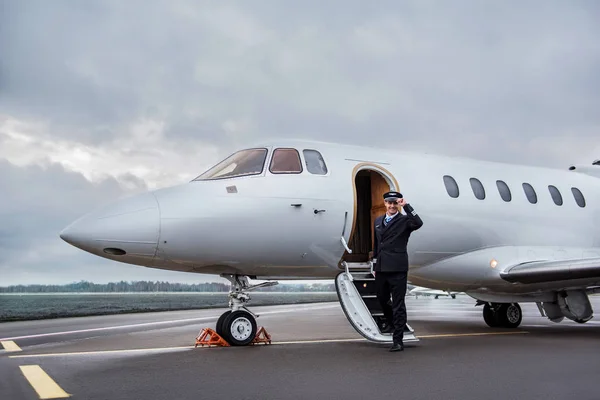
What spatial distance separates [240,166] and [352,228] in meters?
2.24

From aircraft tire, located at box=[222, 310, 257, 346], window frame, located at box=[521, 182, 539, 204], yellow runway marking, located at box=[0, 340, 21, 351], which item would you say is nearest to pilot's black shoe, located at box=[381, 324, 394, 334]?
aircraft tire, located at box=[222, 310, 257, 346]

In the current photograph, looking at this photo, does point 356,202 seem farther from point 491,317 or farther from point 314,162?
point 491,317

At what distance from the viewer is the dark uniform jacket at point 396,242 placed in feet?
28.9

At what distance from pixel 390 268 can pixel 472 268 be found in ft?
11.7

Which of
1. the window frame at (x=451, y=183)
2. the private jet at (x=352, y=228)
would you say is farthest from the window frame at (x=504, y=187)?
Answer: the window frame at (x=451, y=183)

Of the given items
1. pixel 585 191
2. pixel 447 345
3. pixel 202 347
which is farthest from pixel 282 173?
pixel 585 191

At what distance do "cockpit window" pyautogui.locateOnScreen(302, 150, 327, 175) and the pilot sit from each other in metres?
1.57

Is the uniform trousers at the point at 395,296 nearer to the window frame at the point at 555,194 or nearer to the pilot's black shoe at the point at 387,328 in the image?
the pilot's black shoe at the point at 387,328

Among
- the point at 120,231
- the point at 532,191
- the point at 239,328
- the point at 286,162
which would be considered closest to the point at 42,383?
the point at 120,231

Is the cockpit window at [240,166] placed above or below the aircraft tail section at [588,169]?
below

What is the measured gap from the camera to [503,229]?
12.1 meters

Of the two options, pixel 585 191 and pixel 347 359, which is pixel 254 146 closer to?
pixel 347 359

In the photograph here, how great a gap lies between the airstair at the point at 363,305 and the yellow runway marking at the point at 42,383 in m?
4.59

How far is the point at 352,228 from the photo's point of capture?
10.2 meters
